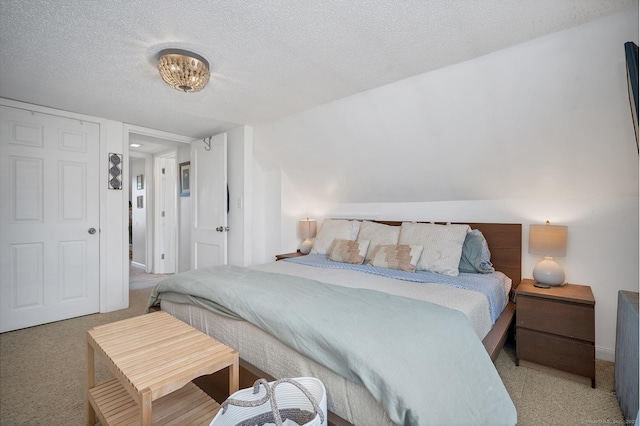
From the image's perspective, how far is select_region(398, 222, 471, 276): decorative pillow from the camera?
93.7 inches

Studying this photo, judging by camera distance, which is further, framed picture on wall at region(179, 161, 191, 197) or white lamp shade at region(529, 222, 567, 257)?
framed picture on wall at region(179, 161, 191, 197)

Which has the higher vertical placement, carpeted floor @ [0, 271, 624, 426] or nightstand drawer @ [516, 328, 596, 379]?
nightstand drawer @ [516, 328, 596, 379]

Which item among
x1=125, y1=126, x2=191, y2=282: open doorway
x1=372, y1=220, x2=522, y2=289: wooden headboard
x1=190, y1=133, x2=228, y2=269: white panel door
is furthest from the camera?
x1=125, y1=126, x2=191, y2=282: open doorway

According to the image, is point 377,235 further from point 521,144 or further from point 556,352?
point 556,352

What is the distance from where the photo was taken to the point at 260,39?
5.76 ft

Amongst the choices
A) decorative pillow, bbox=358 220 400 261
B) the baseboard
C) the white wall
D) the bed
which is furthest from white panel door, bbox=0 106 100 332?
the baseboard

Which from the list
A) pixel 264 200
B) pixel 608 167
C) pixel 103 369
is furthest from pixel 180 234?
pixel 608 167

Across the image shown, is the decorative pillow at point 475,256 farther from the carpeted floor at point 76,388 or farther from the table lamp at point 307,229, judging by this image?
the table lamp at point 307,229

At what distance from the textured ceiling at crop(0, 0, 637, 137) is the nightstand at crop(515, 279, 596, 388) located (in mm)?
1655

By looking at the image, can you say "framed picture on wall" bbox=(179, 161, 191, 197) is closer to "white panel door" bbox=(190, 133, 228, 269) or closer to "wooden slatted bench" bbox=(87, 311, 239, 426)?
"white panel door" bbox=(190, 133, 228, 269)

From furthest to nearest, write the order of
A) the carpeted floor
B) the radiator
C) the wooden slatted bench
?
the carpeted floor, the radiator, the wooden slatted bench

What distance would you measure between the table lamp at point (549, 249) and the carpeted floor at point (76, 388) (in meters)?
0.62

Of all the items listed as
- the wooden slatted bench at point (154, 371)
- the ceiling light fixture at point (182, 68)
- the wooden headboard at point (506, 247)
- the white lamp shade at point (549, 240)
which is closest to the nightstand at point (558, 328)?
the white lamp shade at point (549, 240)

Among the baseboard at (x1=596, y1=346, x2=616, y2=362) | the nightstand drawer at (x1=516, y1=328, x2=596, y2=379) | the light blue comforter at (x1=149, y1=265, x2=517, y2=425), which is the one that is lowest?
the baseboard at (x1=596, y1=346, x2=616, y2=362)
